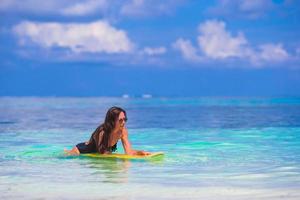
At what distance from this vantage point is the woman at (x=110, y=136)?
10.0 meters

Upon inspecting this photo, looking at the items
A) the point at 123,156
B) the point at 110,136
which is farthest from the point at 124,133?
the point at 123,156

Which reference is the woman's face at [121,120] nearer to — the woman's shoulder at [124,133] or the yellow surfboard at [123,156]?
the woman's shoulder at [124,133]

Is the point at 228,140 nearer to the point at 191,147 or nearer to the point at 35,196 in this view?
the point at 191,147

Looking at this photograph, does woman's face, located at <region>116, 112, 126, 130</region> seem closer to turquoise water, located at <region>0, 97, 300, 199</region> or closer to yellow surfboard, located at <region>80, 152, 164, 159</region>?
yellow surfboard, located at <region>80, 152, 164, 159</region>

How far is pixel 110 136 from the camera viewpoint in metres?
10.2

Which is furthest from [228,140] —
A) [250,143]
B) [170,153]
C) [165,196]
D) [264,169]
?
[165,196]

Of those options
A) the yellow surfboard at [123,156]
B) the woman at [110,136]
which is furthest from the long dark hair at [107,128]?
the yellow surfboard at [123,156]

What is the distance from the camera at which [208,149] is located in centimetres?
1243

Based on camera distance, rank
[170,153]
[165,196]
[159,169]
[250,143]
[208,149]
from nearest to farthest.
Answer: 1. [165,196]
2. [159,169]
3. [170,153]
4. [208,149]
5. [250,143]

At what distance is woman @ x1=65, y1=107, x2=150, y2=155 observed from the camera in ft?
32.9

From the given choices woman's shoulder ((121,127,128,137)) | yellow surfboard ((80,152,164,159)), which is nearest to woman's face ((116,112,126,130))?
woman's shoulder ((121,127,128,137))

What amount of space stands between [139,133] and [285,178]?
10.7 metres

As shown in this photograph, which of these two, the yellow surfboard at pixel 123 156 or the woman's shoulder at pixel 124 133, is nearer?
the yellow surfboard at pixel 123 156

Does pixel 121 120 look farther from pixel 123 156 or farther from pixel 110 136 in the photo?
pixel 123 156
